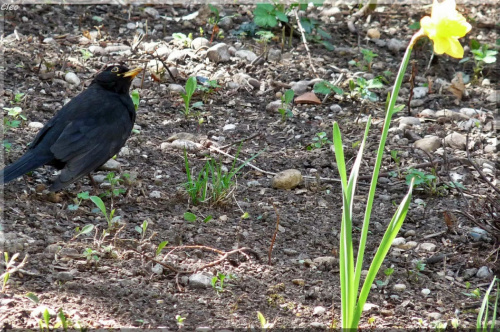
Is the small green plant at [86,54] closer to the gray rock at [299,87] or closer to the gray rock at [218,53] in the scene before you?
the gray rock at [218,53]

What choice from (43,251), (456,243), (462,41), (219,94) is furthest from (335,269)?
(462,41)

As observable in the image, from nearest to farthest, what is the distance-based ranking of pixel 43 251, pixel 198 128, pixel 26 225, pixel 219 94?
1. pixel 43 251
2. pixel 26 225
3. pixel 198 128
4. pixel 219 94

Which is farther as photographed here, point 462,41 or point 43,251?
point 462,41

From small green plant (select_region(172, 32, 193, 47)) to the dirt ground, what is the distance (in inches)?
1.6

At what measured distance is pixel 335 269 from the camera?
3410mm

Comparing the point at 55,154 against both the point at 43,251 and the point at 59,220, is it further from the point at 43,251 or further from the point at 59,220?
the point at 43,251

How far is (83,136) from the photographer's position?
4.16 meters

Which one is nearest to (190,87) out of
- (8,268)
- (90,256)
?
(90,256)

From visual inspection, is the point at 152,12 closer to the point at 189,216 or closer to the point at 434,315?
the point at 189,216

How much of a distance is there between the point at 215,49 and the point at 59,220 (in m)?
2.54

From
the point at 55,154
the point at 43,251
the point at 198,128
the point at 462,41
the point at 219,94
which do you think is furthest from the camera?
the point at 462,41

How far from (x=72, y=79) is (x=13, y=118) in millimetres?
756

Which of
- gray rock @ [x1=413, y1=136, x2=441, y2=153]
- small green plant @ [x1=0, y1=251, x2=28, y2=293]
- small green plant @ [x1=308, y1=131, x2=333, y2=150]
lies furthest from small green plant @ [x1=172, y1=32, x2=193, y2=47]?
small green plant @ [x1=0, y1=251, x2=28, y2=293]

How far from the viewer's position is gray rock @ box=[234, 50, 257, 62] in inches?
228
